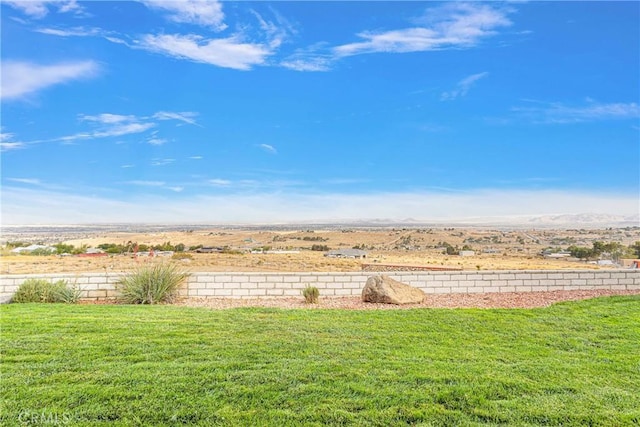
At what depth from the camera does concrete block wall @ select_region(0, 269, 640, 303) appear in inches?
431

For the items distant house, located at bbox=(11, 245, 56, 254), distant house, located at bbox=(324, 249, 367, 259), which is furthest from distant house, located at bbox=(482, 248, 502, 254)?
distant house, located at bbox=(11, 245, 56, 254)

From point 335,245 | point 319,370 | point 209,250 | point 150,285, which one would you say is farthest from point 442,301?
point 335,245

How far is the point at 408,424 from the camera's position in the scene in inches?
139

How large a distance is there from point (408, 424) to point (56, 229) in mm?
32379

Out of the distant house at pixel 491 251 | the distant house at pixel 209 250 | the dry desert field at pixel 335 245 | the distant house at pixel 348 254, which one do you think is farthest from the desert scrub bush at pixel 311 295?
the distant house at pixel 209 250

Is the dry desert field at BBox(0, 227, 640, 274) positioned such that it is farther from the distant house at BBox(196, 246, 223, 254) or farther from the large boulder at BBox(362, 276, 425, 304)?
the large boulder at BBox(362, 276, 425, 304)

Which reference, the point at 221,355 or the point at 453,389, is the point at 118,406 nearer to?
the point at 221,355

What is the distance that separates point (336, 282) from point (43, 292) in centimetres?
644

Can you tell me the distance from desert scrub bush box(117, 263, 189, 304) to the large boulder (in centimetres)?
430

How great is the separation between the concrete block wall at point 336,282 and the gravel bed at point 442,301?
0.31m

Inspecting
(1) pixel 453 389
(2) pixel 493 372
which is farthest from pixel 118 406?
(2) pixel 493 372

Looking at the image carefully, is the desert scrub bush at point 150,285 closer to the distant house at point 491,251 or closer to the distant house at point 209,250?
the distant house at point 209,250

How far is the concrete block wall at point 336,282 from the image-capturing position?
10.9m

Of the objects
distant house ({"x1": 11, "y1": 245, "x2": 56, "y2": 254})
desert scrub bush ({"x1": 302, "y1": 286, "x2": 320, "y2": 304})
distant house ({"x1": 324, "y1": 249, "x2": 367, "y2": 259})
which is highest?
distant house ({"x1": 11, "y1": 245, "x2": 56, "y2": 254})
